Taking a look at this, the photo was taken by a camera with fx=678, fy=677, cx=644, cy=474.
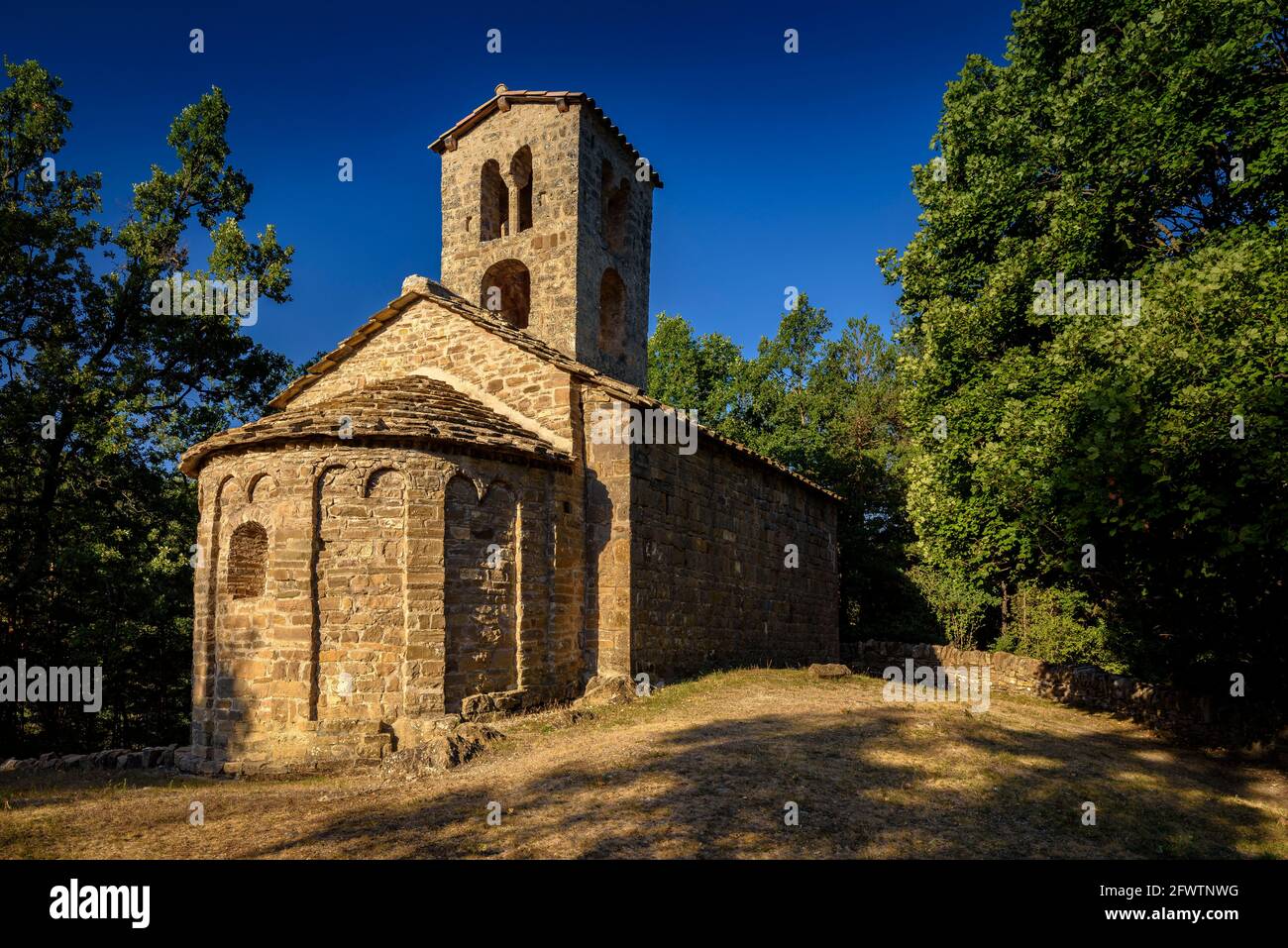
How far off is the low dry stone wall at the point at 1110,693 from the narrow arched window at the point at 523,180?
1591 cm

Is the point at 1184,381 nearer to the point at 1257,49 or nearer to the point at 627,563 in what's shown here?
the point at 1257,49

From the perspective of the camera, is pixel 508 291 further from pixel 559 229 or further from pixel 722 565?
pixel 722 565

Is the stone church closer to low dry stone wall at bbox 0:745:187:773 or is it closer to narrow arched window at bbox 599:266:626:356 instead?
narrow arched window at bbox 599:266:626:356

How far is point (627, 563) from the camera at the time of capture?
35.9ft

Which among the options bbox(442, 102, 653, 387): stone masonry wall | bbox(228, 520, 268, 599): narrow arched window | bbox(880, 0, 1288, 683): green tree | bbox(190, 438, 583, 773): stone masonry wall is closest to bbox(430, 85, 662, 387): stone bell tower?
bbox(442, 102, 653, 387): stone masonry wall

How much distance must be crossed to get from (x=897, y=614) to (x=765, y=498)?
11900mm

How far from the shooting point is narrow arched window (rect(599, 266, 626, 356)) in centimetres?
1784

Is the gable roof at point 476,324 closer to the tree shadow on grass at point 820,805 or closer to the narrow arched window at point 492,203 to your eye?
the narrow arched window at point 492,203

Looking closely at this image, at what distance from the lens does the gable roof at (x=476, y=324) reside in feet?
37.3

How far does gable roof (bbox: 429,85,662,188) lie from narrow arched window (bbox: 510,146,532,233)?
125cm

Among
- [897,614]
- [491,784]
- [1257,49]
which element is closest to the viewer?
[491,784]

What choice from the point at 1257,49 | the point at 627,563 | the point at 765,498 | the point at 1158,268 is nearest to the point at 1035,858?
the point at 627,563

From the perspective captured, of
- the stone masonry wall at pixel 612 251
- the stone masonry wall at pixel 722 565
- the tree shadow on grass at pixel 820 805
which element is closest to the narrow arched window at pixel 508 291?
the stone masonry wall at pixel 612 251

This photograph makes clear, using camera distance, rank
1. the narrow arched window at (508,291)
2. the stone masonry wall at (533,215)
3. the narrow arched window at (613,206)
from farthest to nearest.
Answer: the narrow arched window at (613,206) < the narrow arched window at (508,291) < the stone masonry wall at (533,215)
